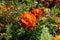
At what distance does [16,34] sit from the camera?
2.07m

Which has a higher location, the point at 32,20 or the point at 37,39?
the point at 32,20

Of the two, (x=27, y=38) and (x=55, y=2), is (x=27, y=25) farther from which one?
(x=55, y=2)

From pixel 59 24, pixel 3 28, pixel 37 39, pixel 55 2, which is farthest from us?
pixel 55 2

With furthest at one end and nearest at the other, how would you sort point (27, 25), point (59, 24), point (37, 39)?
1. point (59, 24)
2. point (37, 39)
3. point (27, 25)

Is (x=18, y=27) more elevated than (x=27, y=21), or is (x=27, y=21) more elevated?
(x=27, y=21)

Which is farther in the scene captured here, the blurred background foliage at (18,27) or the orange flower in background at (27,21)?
the blurred background foliage at (18,27)

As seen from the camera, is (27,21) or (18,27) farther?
(18,27)

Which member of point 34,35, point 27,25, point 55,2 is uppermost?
point 27,25

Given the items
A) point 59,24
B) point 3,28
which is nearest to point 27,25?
point 3,28

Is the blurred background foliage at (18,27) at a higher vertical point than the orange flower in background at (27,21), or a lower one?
lower

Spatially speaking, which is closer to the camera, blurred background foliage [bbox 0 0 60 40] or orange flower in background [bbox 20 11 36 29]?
orange flower in background [bbox 20 11 36 29]

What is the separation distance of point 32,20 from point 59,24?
2.71ft

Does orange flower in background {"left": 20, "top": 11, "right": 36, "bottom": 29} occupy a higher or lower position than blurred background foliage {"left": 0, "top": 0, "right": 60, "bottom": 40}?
higher

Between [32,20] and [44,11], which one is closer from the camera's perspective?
[32,20]
